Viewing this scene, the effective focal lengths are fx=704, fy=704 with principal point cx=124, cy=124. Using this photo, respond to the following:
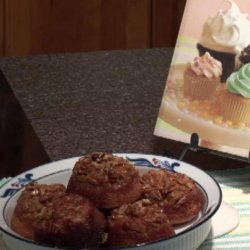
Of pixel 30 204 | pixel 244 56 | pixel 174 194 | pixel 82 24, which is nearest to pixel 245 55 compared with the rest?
pixel 244 56

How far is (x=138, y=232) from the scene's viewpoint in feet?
2.50

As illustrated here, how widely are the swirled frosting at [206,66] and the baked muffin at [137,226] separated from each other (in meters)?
0.35

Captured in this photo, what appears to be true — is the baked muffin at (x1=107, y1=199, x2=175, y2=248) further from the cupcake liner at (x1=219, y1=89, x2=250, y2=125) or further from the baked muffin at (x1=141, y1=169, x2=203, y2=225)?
the cupcake liner at (x1=219, y1=89, x2=250, y2=125)

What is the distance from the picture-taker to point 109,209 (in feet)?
2.67

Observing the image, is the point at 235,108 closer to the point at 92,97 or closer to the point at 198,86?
the point at 198,86

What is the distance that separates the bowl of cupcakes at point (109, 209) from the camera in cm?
76

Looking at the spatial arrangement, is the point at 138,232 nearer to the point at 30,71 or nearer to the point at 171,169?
the point at 171,169

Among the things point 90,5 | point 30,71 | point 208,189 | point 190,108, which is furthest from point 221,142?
point 90,5

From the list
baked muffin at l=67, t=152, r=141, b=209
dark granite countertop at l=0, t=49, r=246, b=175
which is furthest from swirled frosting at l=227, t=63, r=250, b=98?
baked muffin at l=67, t=152, r=141, b=209

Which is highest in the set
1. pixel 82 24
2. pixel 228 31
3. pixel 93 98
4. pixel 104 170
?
pixel 228 31

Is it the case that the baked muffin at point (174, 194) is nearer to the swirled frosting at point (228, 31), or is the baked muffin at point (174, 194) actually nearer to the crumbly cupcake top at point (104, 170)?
the crumbly cupcake top at point (104, 170)

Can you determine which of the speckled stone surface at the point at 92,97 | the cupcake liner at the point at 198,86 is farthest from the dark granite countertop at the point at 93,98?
the cupcake liner at the point at 198,86

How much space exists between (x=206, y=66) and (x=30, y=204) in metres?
0.41

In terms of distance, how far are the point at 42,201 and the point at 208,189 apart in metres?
0.21
